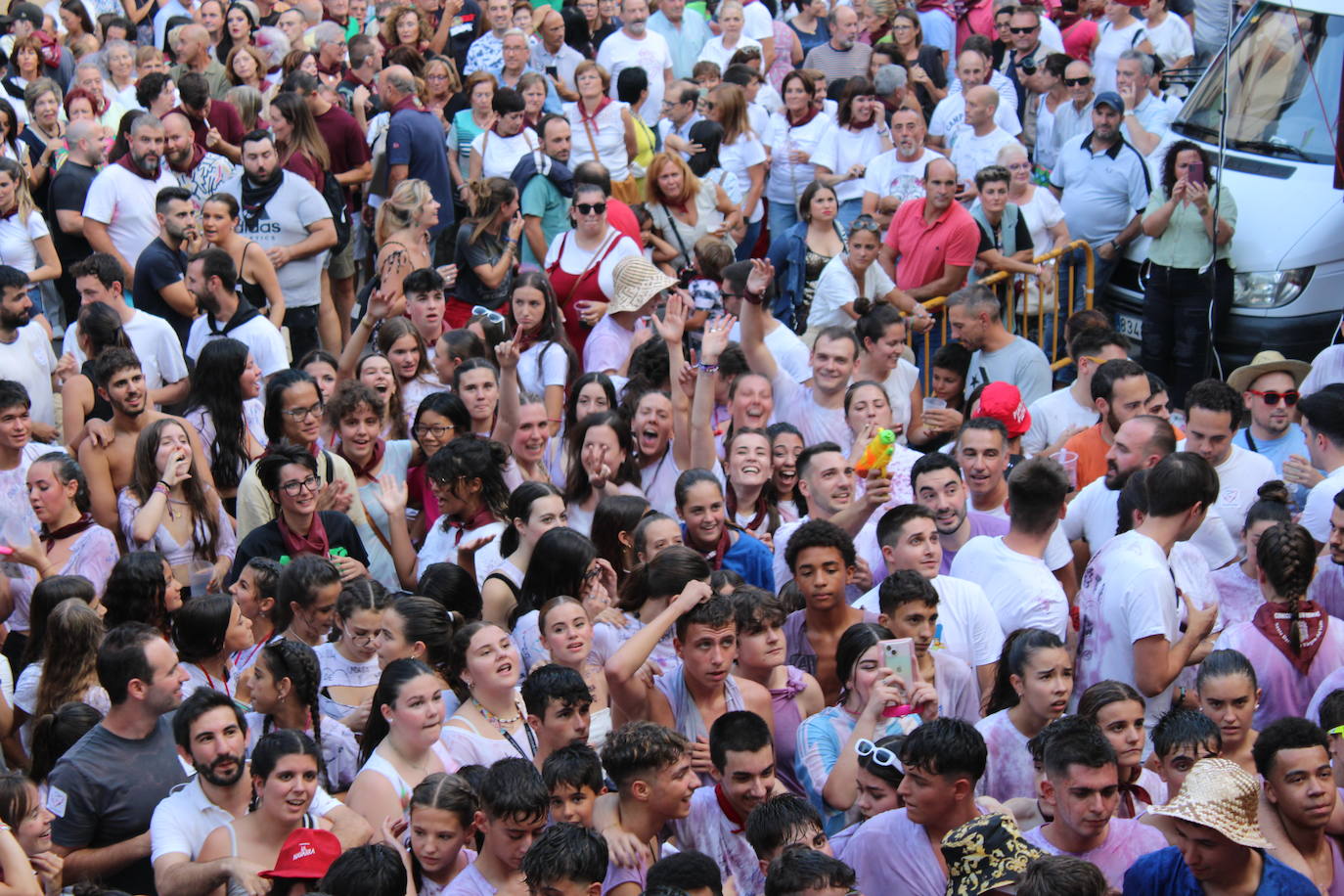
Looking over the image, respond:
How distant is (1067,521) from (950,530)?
0.67 meters

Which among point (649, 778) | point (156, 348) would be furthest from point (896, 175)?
A: point (649, 778)

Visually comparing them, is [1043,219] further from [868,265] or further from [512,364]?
[512,364]

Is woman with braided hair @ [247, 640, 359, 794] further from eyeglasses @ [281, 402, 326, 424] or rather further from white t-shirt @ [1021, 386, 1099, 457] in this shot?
white t-shirt @ [1021, 386, 1099, 457]

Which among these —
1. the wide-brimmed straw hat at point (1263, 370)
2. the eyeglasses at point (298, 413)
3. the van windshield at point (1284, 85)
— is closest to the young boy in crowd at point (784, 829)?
the eyeglasses at point (298, 413)

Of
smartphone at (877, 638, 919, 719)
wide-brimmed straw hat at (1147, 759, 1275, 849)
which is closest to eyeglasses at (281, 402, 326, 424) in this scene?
smartphone at (877, 638, 919, 719)

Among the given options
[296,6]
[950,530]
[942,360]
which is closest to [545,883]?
[950,530]

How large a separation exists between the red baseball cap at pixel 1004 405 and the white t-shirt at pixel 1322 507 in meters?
1.54

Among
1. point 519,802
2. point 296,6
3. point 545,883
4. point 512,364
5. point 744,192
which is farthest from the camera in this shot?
point 296,6

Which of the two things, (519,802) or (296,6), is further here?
(296,6)

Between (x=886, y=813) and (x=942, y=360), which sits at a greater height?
(x=886, y=813)

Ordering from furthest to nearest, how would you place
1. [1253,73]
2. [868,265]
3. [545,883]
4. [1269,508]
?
[1253,73], [868,265], [1269,508], [545,883]

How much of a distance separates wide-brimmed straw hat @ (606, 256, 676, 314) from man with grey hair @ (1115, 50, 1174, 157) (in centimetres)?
471

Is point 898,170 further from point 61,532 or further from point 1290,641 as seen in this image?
point 61,532

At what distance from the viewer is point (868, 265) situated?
391 inches
